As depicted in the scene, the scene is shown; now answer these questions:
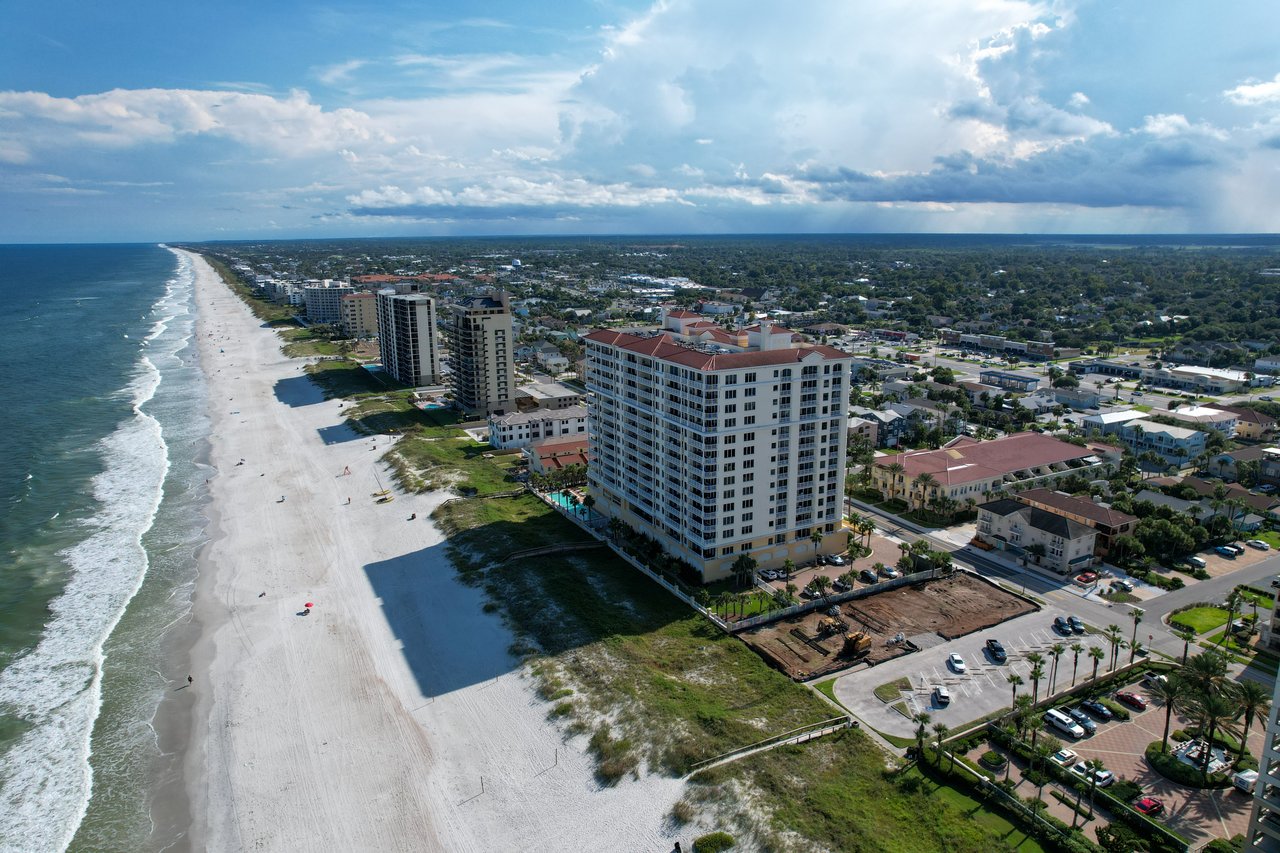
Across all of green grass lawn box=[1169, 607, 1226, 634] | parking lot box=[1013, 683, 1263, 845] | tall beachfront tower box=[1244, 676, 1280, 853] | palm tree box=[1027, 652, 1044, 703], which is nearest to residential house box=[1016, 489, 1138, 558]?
green grass lawn box=[1169, 607, 1226, 634]

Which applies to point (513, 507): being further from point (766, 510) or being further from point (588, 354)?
point (766, 510)

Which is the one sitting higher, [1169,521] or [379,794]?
[1169,521]

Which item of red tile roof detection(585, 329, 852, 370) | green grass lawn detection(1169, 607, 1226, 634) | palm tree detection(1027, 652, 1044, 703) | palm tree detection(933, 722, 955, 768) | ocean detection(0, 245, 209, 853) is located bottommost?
ocean detection(0, 245, 209, 853)

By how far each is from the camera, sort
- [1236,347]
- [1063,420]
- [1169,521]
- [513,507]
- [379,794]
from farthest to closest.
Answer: [1236,347]
[1063,420]
[513,507]
[1169,521]
[379,794]

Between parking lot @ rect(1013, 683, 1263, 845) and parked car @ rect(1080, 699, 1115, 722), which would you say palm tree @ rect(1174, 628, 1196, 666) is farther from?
Result: parked car @ rect(1080, 699, 1115, 722)

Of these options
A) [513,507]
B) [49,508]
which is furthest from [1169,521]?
[49,508]

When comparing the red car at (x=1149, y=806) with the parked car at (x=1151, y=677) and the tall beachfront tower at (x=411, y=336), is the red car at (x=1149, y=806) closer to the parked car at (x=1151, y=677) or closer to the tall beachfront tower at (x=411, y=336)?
the parked car at (x=1151, y=677)
